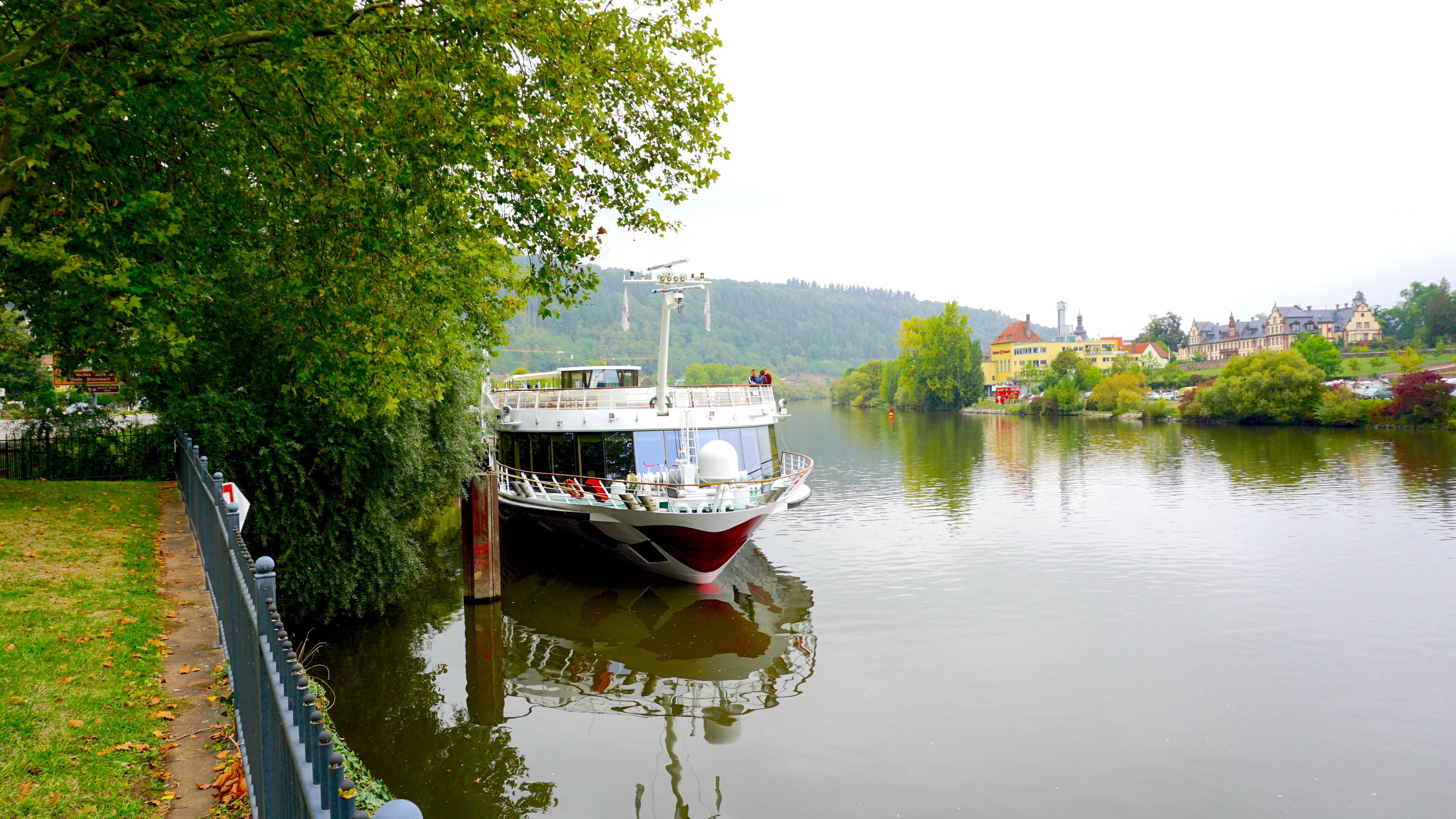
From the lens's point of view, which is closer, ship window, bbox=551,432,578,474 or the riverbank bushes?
ship window, bbox=551,432,578,474

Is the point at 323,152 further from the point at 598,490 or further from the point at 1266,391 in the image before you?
the point at 1266,391

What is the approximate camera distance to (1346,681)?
1495cm

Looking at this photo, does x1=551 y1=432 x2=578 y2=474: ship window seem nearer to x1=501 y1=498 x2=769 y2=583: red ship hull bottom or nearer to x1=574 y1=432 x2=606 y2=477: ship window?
x1=574 y1=432 x2=606 y2=477: ship window

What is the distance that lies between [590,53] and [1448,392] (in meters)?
72.0

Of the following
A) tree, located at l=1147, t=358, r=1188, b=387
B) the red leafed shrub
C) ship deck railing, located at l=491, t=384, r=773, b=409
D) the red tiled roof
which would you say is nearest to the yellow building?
the red tiled roof

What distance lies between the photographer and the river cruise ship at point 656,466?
19.3 meters

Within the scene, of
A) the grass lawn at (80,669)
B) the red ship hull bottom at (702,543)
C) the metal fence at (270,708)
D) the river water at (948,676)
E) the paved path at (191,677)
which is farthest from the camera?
the red ship hull bottom at (702,543)

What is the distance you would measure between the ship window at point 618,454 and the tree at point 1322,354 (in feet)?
314

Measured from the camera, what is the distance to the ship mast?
21.2 m

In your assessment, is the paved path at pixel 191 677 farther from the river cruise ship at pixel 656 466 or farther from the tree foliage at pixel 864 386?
the tree foliage at pixel 864 386

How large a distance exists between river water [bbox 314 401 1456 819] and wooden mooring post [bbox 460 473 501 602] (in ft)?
1.85

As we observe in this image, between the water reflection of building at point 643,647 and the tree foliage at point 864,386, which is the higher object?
the tree foliage at point 864,386

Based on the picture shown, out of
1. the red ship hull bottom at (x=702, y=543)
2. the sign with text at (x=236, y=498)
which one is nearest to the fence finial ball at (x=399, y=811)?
the sign with text at (x=236, y=498)

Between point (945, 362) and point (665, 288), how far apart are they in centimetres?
9472
